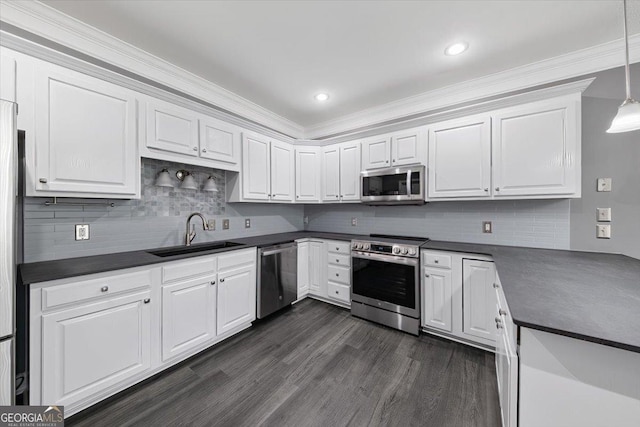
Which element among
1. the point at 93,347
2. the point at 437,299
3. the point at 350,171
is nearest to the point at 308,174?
the point at 350,171

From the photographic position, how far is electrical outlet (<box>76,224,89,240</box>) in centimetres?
189

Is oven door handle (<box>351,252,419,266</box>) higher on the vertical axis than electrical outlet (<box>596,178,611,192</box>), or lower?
lower

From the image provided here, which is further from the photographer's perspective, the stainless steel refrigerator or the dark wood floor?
the dark wood floor

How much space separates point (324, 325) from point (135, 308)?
187 centimetres

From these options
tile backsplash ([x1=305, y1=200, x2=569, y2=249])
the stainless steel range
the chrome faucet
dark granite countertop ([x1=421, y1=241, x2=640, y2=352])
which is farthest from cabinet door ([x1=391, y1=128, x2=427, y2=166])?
the chrome faucet

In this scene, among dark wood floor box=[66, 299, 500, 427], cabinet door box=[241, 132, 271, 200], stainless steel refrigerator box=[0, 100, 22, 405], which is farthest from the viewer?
cabinet door box=[241, 132, 271, 200]

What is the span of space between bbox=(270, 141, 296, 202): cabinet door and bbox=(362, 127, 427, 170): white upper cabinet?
1107mm

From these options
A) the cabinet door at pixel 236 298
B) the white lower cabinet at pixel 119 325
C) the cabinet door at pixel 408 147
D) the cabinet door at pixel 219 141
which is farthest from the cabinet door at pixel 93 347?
the cabinet door at pixel 408 147

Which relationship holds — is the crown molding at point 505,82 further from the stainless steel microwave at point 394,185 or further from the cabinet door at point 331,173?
the stainless steel microwave at point 394,185

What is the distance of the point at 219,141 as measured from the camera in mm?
2594

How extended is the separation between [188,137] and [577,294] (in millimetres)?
3086

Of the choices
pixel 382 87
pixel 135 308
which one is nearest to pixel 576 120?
pixel 382 87

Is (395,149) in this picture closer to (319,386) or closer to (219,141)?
(219,141)

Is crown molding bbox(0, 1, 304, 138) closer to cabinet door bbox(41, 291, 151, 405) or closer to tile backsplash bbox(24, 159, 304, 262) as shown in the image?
tile backsplash bbox(24, 159, 304, 262)
